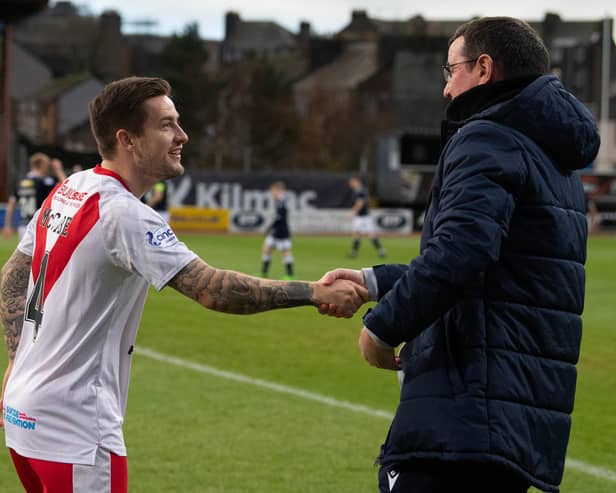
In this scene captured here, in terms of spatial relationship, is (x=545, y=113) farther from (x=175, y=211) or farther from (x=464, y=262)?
(x=175, y=211)

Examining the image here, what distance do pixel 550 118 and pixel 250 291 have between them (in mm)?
1122

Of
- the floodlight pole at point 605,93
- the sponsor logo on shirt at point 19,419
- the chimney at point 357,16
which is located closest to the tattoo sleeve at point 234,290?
the sponsor logo on shirt at point 19,419

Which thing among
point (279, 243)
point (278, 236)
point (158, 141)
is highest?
point (158, 141)

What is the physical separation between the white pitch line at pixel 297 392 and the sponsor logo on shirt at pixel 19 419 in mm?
4136

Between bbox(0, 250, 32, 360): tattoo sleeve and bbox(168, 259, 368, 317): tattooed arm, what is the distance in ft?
2.53

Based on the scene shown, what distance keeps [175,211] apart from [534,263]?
39.9 metres

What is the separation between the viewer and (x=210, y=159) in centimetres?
7756

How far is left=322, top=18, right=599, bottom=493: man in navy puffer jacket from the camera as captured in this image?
10.1ft

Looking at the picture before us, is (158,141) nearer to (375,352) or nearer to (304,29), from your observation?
(375,352)

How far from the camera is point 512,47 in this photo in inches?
130

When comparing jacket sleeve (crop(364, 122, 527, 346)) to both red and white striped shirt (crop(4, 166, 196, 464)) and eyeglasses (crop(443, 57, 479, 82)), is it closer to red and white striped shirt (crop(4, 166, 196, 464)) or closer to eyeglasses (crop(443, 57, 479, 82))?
eyeglasses (crop(443, 57, 479, 82))

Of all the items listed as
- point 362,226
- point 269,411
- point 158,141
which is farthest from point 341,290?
point 362,226

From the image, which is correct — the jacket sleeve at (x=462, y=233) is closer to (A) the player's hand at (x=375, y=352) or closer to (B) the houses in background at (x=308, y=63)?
(A) the player's hand at (x=375, y=352)

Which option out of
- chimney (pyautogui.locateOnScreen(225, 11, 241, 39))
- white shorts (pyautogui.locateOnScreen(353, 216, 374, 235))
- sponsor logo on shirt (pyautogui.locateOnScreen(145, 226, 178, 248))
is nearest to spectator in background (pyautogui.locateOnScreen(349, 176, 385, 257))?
white shorts (pyautogui.locateOnScreen(353, 216, 374, 235))
